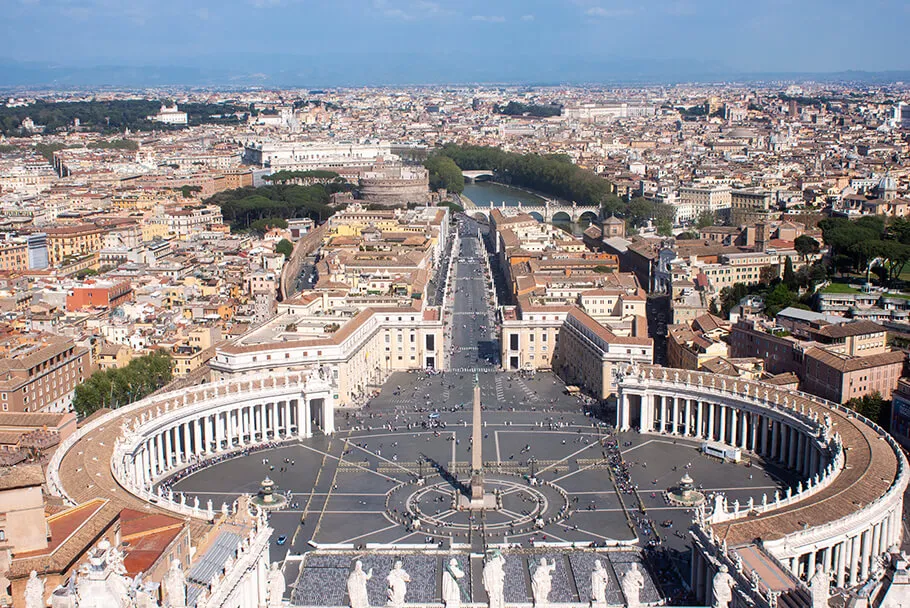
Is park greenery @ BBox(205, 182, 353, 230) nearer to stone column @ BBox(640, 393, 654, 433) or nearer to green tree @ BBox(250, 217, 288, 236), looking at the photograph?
green tree @ BBox(250, 217, 288, 236)

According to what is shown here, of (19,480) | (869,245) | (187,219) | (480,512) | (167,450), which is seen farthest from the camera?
(187,219)

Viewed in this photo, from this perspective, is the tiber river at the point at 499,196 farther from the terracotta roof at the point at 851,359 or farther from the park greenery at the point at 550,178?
the terracotta roof at the point at 851,359

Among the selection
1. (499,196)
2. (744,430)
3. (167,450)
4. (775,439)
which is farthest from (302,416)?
(499,196)

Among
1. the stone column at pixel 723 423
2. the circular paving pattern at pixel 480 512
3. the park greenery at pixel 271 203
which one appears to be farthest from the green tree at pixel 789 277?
the park greenery at pixel 271 203

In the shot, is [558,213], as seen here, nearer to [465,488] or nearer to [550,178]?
[550,178]

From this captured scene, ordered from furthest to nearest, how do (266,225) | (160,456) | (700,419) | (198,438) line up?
(266,225), (700,419), (198,438), (160,456)

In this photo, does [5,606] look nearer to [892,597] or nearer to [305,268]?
[892,597]

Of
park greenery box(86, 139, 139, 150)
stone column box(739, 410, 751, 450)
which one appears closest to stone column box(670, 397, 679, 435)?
stone column box(739, 410, 751, 450)
